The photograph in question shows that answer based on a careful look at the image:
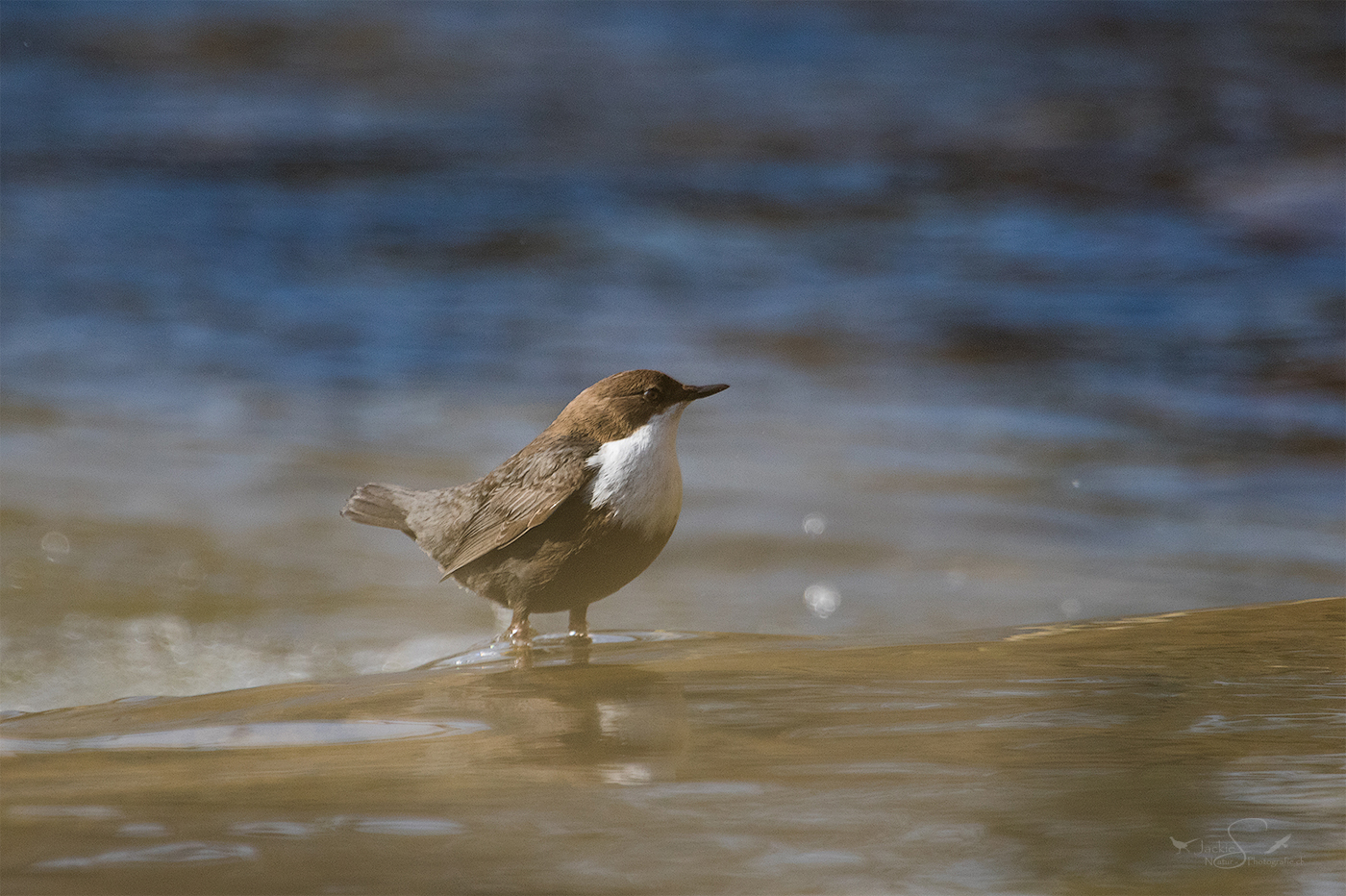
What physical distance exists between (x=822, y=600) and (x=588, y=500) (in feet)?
6.44

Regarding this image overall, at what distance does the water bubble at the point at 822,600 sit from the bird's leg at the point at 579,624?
135 centimetres

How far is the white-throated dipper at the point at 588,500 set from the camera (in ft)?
10.4

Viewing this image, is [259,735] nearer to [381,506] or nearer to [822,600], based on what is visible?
[381,506]

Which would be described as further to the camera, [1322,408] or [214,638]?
[1322,408]

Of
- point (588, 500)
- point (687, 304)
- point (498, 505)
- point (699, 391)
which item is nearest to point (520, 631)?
point (498, 505)

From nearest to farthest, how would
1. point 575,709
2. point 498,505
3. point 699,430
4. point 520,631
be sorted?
point 575,709 < point 498,505 < point 520,631 < point 699,430

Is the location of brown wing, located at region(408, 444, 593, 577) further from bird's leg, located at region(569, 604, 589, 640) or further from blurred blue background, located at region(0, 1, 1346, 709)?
blurred blue background, located at region(0, 1, 1346, 709)

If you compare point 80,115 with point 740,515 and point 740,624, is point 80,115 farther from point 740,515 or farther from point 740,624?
point 740,624

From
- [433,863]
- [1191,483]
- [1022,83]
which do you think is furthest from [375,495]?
[1022,83]

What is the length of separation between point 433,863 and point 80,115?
51.0 ft

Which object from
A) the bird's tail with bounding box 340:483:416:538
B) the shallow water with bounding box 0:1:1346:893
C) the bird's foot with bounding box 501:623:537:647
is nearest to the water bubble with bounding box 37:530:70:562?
the shallow water with bounding box 0:1:1346:893

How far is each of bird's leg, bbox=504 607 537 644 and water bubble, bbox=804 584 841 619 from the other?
4.96 feet

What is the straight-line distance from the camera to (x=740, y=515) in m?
5.93

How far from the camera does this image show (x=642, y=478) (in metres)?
3.15
